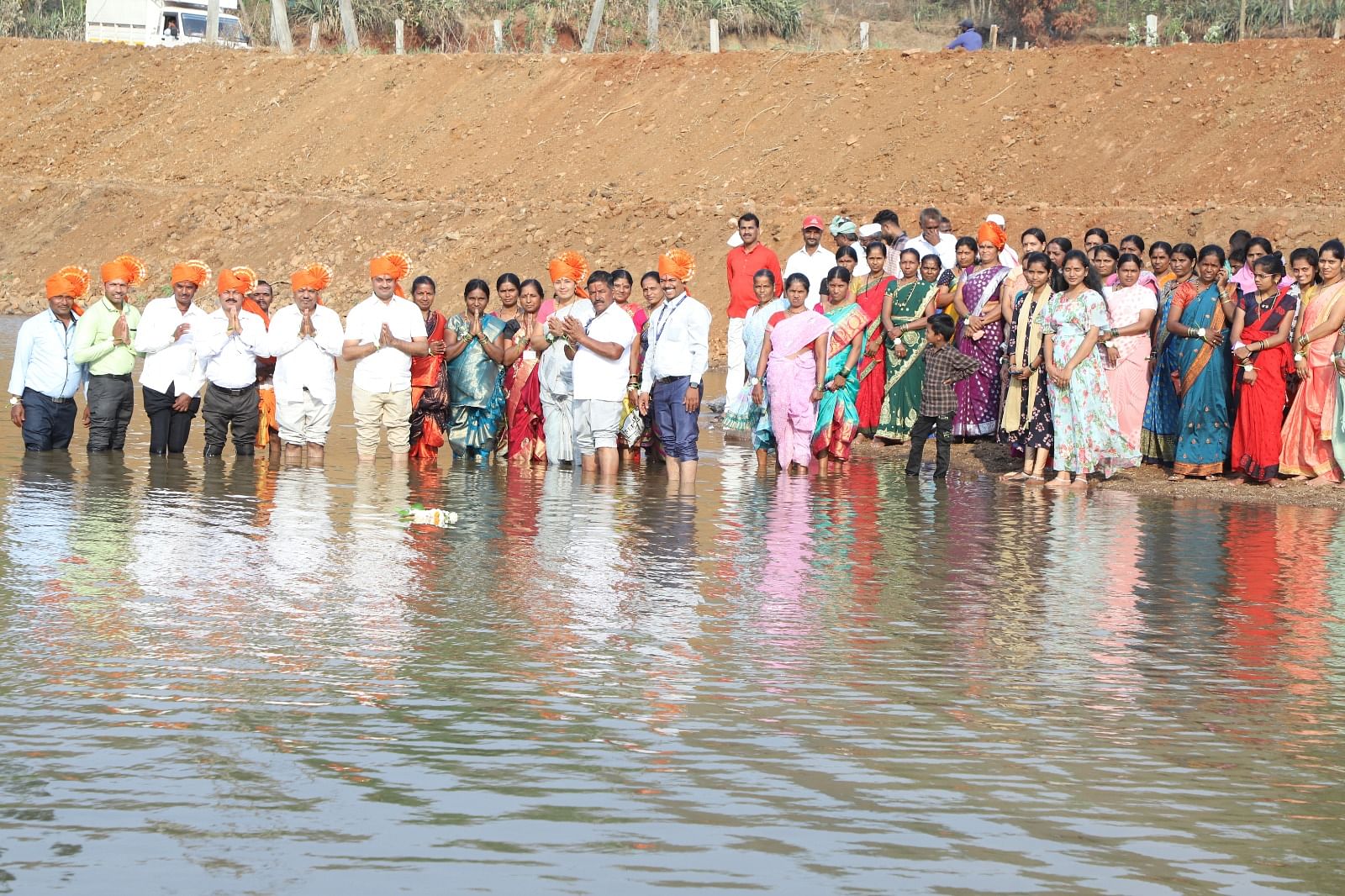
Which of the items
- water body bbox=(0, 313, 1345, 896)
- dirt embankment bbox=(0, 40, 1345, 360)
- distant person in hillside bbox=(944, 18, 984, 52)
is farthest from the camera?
distant person in hillside bbox=(944, 18, 984, 52)

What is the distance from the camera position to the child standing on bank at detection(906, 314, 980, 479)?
11797 mm

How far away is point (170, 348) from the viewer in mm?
11711

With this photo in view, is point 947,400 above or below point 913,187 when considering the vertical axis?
below

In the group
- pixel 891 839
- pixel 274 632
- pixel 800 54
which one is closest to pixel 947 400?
pixel 274 632

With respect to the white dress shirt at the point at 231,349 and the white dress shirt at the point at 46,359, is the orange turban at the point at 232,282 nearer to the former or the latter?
the white dress shirt at the point at 231,349

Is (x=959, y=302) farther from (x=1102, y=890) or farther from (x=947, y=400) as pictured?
(x=1102, y=890)

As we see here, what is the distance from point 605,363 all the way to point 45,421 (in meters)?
3.92

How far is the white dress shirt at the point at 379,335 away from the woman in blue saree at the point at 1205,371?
5.11 metres

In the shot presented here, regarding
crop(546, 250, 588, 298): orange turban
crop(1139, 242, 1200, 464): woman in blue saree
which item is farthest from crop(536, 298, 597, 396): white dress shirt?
crop(1139, 242, 1200, 464): woman in blue saree

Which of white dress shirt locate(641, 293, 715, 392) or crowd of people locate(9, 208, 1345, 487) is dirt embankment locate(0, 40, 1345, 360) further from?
white dress shirt locate(641, 293, 715, 392)

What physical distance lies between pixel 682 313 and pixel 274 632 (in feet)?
17.0

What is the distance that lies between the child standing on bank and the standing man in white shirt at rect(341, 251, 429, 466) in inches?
→ 132

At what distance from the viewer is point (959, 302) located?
1245cm

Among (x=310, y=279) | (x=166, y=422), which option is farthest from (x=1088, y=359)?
(x=166, y=422)
